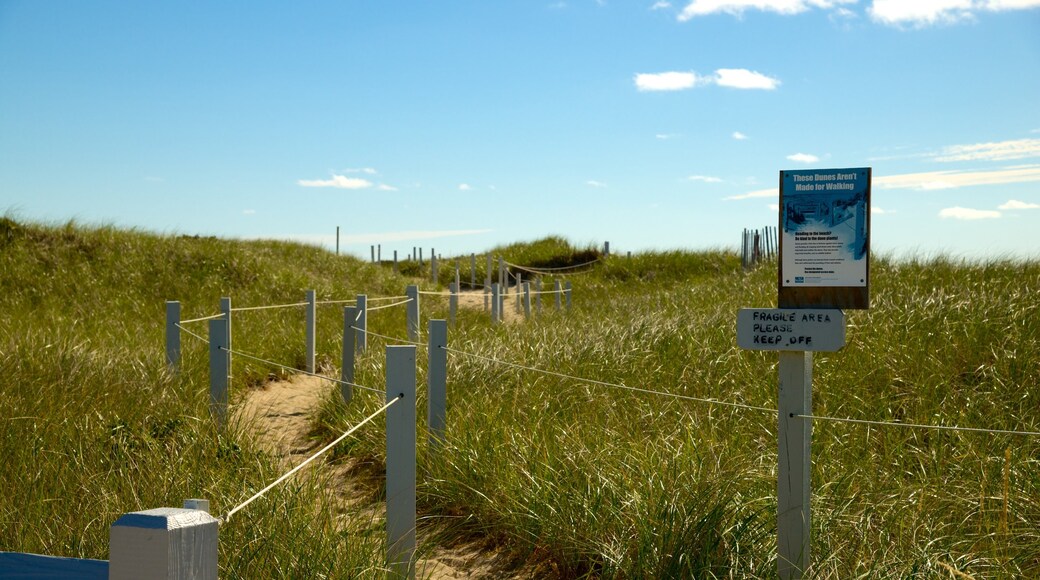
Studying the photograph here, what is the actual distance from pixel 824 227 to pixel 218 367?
4.59m

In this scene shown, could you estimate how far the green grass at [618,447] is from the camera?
12.5 ft

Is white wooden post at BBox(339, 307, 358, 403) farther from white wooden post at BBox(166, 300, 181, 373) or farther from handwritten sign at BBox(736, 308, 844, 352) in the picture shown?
handwritten sign at BBox(736, 308, 844, 352)

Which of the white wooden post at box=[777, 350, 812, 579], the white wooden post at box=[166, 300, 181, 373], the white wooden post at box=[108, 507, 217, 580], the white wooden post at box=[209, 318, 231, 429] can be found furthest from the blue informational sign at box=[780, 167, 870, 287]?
the white wooden post at box=[166, 300, 181, 373]

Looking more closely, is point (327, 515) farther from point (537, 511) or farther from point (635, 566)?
point (635, 566)

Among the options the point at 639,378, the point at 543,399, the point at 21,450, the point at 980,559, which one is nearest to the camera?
the point at 980,559

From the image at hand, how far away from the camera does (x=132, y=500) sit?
4.12 m

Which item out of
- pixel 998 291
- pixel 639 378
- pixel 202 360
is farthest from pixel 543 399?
pixel 998 291

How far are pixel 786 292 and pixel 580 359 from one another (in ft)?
12.9

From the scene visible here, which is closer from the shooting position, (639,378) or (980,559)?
(980,559)

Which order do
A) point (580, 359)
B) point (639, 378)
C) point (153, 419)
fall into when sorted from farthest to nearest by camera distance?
point (580, 359)
point (639, 378)
point (153, 419)

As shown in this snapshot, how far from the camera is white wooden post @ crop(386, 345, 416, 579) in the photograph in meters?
3.89

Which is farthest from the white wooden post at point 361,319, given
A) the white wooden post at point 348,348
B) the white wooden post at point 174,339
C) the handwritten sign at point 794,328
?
the handwritten sign at point 794,328

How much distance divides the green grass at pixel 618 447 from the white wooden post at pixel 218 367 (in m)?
0.25

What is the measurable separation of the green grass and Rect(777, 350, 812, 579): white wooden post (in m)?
0.10
